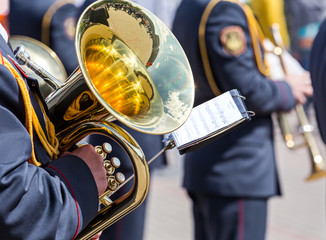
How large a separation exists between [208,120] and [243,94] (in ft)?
2.84

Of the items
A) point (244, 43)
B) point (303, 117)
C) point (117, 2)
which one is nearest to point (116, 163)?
point (117, 2)

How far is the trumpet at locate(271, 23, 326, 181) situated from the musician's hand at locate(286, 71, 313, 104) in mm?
46

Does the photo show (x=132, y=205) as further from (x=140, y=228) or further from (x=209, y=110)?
(x=140, y=228)

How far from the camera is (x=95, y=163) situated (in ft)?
3.95

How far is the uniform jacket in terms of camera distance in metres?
1.00

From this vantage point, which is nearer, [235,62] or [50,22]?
[235,62]

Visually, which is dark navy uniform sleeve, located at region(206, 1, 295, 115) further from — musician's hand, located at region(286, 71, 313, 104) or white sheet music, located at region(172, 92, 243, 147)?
white sheet music, located at region(172, 92, 243, 147)

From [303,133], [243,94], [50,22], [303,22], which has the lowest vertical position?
[303,22]

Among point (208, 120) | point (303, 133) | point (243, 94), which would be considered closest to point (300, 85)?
point (303, 133)

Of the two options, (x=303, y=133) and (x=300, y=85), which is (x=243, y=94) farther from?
(x=303, y=133)

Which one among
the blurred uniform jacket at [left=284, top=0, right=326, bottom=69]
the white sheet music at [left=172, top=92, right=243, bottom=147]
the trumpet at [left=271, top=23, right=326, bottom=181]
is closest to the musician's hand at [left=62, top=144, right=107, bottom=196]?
the white sheet music at [left=172, top=92, right=243, bottom=147]

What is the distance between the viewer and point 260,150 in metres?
2.21

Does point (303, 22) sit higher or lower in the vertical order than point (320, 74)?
lower

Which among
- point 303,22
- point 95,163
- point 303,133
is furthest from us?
point 303,22
